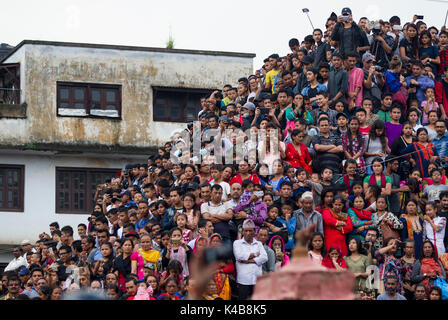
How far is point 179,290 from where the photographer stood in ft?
44.4

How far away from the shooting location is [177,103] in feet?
105

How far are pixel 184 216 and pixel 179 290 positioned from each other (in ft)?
5.21

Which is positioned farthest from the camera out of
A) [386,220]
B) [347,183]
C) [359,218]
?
[347,183]

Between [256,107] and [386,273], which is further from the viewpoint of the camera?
[256,107]

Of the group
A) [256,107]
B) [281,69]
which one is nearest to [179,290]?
[256,107]

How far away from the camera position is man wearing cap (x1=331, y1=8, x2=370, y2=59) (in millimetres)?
18797

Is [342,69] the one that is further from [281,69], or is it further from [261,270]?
[261,270]

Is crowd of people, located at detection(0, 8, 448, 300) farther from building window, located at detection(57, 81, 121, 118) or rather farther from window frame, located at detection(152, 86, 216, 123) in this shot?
window frame, located at detection(152, 86, 216, 123)

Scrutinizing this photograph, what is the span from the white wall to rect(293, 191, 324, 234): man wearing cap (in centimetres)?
1588

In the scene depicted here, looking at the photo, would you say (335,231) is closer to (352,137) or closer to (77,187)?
(352,137)

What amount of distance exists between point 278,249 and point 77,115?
57.6 feet

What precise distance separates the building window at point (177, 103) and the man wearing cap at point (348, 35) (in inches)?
513

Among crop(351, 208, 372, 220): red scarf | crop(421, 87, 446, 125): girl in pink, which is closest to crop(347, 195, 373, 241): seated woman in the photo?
crop(351, 208, 372, 220): red scarf

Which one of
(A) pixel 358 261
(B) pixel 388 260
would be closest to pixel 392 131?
(B) pixel 388 260
